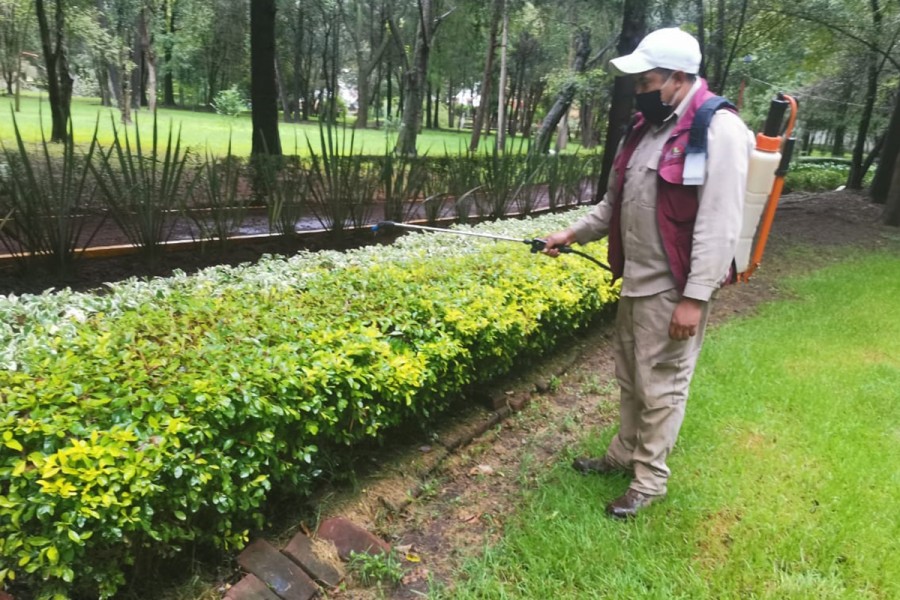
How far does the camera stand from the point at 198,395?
73.8 inches

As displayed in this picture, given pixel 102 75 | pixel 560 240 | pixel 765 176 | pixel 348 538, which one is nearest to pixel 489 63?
pixel 102 75

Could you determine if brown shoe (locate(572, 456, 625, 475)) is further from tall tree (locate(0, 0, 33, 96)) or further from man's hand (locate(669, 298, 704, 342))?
tall tree (locate(0, 0, 33, 96))

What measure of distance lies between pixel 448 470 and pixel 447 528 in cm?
42

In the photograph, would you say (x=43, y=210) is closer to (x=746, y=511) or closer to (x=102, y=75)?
(x=746, y=511)

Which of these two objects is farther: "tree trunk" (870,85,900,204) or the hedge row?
"tree trunk" (870,85,900,204)

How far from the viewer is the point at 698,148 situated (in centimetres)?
212

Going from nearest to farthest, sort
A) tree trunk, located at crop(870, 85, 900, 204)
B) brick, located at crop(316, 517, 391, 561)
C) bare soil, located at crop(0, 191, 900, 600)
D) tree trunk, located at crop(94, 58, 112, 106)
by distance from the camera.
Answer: brick, located at crop(316, 517, 391, 561) → bare soil, located at crop(0, 191, 900, 600) → tree trunk, located at crop(870, 85, 900, 204) → tree trunk, located at crop(94, 58, 112, 106)

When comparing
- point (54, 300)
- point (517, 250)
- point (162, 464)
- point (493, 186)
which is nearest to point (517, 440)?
point (517, 250)

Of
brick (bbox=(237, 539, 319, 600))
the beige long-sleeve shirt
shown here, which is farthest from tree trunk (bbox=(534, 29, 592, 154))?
brick (bbox=(237, 539, 319, 600))

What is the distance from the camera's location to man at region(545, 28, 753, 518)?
2127mm

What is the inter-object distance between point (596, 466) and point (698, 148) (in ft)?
5.03

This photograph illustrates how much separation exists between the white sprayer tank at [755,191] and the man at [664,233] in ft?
0.22

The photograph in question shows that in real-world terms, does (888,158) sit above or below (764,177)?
above

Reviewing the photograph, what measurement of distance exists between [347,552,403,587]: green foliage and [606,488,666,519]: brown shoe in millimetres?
919
